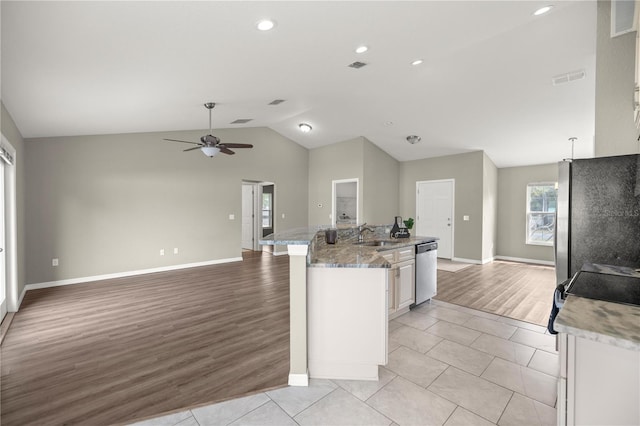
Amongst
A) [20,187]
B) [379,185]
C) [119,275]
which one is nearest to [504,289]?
[379,185]

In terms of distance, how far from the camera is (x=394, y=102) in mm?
4883

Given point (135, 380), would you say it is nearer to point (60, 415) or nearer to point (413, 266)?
point (60, 415)

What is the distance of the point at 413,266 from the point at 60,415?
3.31m

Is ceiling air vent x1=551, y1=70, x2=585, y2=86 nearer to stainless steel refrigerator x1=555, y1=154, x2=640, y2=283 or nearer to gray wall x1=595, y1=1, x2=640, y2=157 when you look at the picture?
gray wall x1=595, y1=1, x2=640, y2=157

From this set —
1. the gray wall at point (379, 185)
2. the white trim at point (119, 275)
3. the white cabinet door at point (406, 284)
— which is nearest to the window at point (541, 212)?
the gray wall at point (379, 185)

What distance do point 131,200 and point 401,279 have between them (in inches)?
201

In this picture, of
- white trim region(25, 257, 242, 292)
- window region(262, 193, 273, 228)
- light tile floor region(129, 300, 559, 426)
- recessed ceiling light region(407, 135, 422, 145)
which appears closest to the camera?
light tile floor region(129, 300, 559, 426)

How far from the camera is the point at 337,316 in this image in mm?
2139

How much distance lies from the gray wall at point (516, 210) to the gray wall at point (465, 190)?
1188 millimetres

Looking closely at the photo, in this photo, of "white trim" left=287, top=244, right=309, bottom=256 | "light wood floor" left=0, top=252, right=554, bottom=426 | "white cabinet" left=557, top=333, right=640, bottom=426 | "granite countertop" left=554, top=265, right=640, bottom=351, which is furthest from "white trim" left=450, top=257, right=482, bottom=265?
"white cabinet" left=557, top=333, right=640, bottom=426

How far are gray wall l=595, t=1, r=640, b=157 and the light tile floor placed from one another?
5.88 feet

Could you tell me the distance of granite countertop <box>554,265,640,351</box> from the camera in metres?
0.81

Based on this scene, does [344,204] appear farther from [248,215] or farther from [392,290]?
[392,290]

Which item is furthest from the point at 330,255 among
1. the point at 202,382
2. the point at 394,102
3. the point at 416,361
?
the point at 394,102
